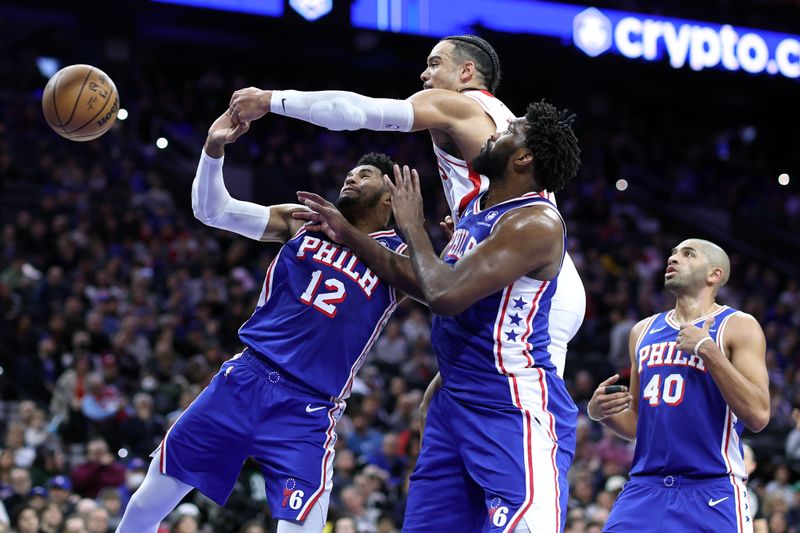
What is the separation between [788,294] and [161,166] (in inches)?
475

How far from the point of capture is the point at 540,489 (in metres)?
4.55

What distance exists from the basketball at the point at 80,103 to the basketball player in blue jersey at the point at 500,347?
1.78m

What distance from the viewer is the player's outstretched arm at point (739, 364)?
548cm

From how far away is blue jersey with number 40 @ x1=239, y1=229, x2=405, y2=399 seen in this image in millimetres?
5277

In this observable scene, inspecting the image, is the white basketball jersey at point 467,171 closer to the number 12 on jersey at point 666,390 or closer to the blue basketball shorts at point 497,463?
the blue basketball shorts at point 497,463

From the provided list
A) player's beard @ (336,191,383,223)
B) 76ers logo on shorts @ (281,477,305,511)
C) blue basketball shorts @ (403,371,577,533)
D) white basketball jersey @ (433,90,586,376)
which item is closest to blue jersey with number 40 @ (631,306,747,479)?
white basketball jersey @ (433,90,586,376)

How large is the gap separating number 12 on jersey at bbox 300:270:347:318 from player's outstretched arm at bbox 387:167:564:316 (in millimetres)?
651

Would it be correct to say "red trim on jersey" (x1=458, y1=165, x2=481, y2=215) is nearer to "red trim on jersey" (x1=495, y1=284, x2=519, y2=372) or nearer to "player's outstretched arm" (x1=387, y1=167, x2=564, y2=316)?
"player's outstretched arm" (x1=387, y1=167, x2=564, y2=316)

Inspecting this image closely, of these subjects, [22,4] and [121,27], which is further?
[121,27]

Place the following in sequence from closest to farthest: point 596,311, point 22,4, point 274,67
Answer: point 596,311 → point 22,4 → point 274,67

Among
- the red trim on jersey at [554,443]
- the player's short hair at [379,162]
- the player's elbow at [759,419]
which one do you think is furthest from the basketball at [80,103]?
the player's elbow at [759,419]

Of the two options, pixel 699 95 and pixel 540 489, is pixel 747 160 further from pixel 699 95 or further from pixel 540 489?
→ pixel 540 489

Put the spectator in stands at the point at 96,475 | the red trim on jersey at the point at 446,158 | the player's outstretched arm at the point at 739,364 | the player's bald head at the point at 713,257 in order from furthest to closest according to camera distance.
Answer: the spectator in stands at the point at 96,475
the player's bald head at the point at 713,257
the player's outstretched arm at the point at 739,364
the red trim on jersey at the point at 446,158

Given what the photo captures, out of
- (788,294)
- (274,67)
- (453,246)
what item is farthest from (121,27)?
Answer: (453,246)
